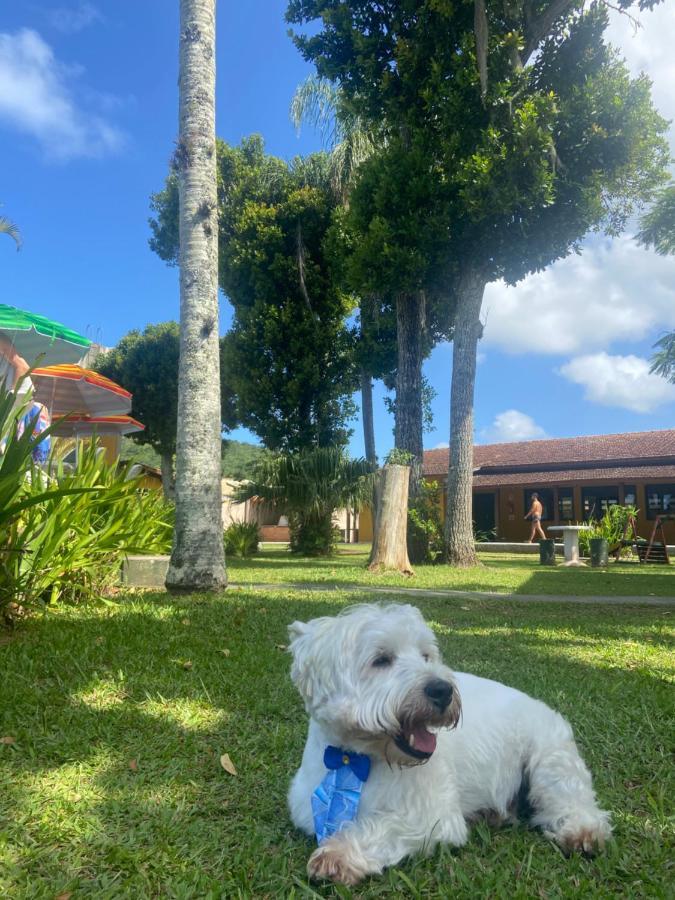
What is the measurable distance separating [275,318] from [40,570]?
56.8 feet

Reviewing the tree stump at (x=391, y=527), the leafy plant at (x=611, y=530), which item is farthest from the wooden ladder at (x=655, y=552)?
the tree stump at (x=391, y=527)

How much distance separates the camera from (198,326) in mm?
7461

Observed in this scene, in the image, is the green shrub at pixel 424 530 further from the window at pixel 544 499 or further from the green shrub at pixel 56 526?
the window at pixel 544 499

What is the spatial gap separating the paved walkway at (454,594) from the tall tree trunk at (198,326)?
1.35m

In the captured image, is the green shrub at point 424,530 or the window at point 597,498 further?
the window at point 597,498

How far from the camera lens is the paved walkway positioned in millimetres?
8586

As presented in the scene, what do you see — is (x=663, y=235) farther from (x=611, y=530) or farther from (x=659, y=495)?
(x=659, y=495)

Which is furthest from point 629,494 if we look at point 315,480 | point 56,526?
point 56,526

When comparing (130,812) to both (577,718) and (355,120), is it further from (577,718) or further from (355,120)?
(355,120)

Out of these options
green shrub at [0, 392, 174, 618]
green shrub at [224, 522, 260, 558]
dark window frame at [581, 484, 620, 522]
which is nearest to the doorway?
dark window frame at [581, 484, 620, 522]

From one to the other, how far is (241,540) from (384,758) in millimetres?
15342

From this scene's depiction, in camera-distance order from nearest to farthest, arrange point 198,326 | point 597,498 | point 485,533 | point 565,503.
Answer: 1. point 198,326
2. point 597,498
3. point 565,503
4. point 485,533

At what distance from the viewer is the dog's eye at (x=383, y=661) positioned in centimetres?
202

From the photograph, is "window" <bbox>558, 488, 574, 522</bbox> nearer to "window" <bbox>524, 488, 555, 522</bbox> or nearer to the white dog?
"window" <bbox>524, 488, 555, 522</bbox>
